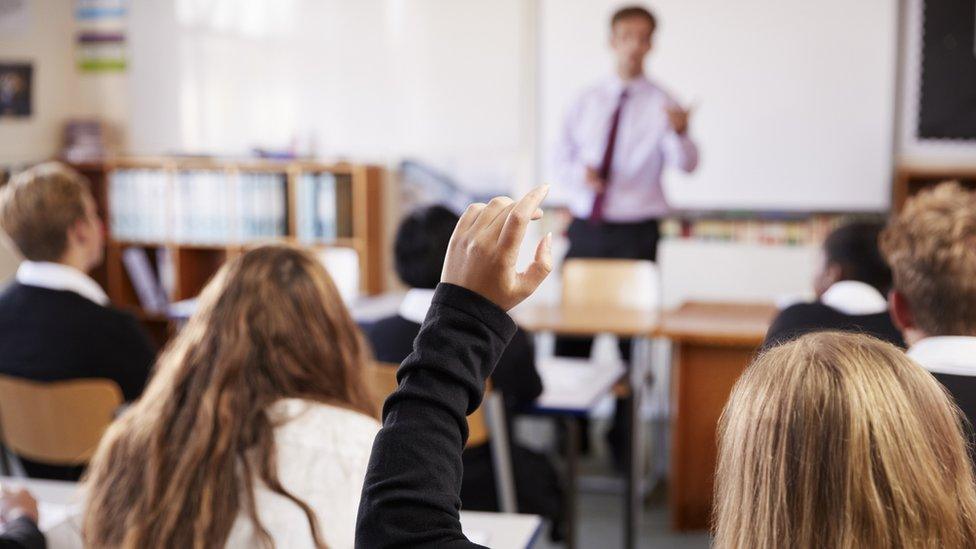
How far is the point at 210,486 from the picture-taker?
138cm

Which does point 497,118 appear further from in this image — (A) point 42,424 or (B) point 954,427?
(B) point 954,427

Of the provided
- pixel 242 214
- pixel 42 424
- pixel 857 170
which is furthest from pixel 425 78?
pixel 42 424

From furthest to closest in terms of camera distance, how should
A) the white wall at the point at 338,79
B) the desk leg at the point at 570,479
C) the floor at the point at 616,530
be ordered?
the white wall at the point at 338,79, the floor at the point at 616,530, the desk leg at the point at 570,479

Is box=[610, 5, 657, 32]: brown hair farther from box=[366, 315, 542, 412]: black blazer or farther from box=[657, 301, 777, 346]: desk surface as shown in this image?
box=[366, 315, 542, 412]: black blazer

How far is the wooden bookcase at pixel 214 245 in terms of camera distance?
5.20 metres

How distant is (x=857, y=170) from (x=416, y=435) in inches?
181

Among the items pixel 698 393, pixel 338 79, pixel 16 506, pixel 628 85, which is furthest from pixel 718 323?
pixel 338 79

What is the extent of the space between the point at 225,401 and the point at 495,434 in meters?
1.25

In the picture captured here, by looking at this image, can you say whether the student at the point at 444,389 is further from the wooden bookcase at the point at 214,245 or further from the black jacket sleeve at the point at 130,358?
the wooden bookcase at the point at 214,245

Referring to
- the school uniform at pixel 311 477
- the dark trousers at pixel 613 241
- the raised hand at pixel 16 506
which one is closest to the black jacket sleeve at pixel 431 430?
the school uniform at pixel 311 477

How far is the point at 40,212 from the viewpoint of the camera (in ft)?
9.18

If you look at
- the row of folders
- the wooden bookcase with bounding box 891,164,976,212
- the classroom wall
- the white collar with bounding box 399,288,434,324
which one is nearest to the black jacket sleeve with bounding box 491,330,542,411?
the white collar with bounding box 399,288,434,324

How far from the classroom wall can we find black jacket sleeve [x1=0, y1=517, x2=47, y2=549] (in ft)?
14.3

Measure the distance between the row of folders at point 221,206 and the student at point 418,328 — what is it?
8.50 feet
